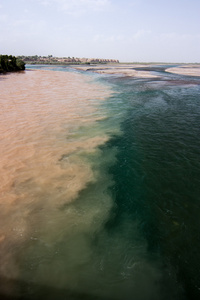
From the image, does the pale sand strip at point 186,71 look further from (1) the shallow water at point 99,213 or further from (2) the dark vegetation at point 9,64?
(1) the shallow water at point 99,213

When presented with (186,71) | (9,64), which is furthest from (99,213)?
(186,71)

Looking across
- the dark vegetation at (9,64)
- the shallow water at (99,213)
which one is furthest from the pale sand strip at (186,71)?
the shallow water at (99,213)

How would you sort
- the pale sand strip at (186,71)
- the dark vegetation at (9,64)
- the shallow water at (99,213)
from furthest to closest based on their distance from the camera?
the pale sand strip at (186,71) < the dark vegetation at (9,64) < the shallow water at (99,213)

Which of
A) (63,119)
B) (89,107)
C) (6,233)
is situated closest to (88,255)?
(6,233)

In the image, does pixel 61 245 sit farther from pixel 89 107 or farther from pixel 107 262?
pixel 89 107

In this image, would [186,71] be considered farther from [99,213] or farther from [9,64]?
[99,213]

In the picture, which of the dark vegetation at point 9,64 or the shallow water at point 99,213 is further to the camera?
the dark vegetation at point 9,64

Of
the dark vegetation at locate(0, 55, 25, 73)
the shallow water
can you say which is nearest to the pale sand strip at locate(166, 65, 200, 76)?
the dark vegetation at locate(0, 55, 25, 73)

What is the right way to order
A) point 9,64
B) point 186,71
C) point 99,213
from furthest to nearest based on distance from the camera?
point 186,71, point 9,64, point 99,213
